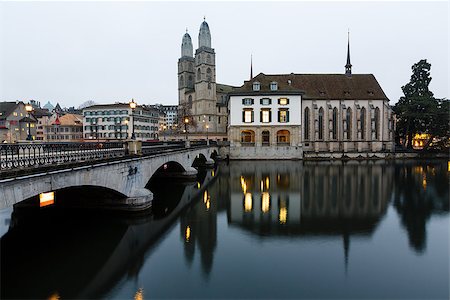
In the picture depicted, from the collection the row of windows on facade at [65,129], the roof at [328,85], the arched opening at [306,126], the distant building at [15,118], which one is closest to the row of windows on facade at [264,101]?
the roof at [328,85]

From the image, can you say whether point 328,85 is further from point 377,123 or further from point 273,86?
point 273,86

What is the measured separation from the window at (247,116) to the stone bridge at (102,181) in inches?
1148

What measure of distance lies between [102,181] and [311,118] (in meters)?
49.7

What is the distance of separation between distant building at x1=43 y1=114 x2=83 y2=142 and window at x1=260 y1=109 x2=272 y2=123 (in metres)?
51.4

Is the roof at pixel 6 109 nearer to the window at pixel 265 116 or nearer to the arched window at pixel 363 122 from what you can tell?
the window at pixel 265 116

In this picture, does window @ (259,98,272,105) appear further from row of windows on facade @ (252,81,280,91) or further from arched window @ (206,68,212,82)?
arched window @ (206,68,212,82)

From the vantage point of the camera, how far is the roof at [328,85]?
57.4m

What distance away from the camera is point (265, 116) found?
53.8m

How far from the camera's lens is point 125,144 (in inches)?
693

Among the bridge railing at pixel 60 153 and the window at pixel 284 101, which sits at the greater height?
the window at pixel 284 101

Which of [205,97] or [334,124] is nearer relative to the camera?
[334,124]

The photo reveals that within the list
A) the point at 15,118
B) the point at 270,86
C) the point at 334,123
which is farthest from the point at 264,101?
the point at 15,118

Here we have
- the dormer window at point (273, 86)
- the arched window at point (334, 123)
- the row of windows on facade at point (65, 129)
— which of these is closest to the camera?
the dormer window at point (273, 86)

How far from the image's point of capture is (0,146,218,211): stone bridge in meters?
8.87
